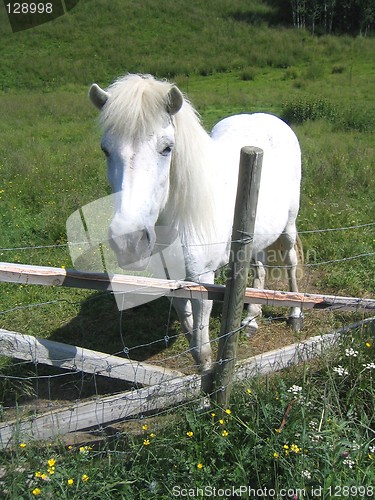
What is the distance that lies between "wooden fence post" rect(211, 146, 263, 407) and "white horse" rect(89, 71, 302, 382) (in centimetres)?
14

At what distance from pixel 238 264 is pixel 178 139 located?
87 cm

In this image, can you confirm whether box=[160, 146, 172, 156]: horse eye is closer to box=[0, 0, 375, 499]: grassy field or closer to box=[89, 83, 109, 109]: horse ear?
box=[89, 83, 109, 109]: horse ear

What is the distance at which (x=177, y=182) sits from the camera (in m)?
2.83

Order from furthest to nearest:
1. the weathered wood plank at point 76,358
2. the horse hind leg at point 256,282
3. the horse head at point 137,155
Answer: the horse hind leg at point 256,282 → the weathered wood plank at point 76,358 → the horse head at point 137,155

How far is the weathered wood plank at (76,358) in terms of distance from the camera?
8.98 feet

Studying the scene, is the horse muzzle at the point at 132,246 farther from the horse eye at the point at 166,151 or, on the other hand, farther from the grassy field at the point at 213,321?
the horse eye at the point at 166,151

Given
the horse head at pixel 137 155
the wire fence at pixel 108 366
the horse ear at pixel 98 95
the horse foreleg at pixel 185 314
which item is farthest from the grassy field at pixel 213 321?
the horse ear at pixel 98 95

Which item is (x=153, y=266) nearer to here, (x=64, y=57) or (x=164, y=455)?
(x=164, y=455)

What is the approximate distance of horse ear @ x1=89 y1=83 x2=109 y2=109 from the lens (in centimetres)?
257

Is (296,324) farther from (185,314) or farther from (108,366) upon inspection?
(108,366)

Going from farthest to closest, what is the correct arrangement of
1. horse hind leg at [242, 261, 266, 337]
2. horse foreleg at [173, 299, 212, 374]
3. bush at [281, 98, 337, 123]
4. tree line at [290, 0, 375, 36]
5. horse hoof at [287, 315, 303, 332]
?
tree line at [290, 0, 375, 36] → bush at [281, 98, 337, 123] → horse hind leg at [242, 261, 266, 337] → horse hoof at [287, 315, 303, 332] → horse foreleg at [173, 299, 212, 374]

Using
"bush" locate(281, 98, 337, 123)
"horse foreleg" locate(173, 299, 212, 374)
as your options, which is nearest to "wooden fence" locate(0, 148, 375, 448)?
"horse foreleg" locate(173, 299, 212, 374)

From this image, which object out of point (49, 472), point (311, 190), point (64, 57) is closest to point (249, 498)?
point (49, 472)

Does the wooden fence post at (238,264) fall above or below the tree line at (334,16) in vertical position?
below
